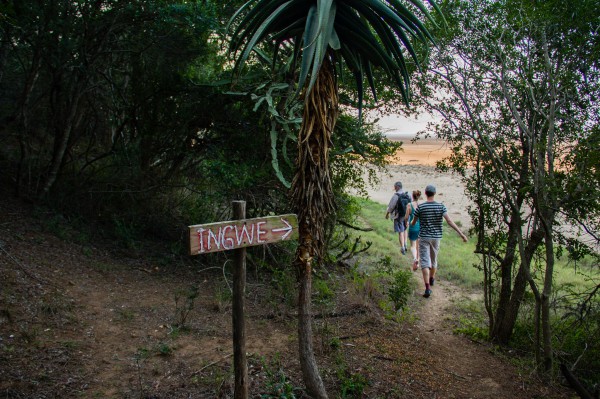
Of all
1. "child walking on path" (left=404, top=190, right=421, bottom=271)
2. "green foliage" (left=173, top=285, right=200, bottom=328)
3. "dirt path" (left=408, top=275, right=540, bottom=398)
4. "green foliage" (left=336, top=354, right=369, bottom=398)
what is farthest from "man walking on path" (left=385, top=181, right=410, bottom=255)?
"green foliage" (left=336, top=354, right=369, bottom=398)

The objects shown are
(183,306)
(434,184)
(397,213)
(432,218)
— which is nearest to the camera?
(183,306)

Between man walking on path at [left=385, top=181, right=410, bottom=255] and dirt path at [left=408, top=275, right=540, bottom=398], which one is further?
man walking on path at [left=385, top=181, right=410, bottom=255]

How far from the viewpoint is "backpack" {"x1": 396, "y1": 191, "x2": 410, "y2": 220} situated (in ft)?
36.7

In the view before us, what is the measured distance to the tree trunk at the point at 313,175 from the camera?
4.14m

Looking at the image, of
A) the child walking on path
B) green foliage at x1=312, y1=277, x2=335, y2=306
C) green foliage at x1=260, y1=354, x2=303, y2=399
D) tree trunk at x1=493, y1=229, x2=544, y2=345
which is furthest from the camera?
the child walking on path

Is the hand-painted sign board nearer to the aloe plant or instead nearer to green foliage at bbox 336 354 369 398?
the aloe plant

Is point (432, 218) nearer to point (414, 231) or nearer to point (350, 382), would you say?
point (414, 231)

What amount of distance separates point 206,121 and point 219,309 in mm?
3557

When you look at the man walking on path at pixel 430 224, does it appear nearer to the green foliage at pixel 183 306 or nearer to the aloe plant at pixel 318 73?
the green foliage at pixel 183 306

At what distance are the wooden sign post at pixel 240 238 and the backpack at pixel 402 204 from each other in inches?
296

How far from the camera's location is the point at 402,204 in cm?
1124

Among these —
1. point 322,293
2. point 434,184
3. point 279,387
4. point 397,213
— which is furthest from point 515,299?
point 434,184

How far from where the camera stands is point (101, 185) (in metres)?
9.48

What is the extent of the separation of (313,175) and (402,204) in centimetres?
745
